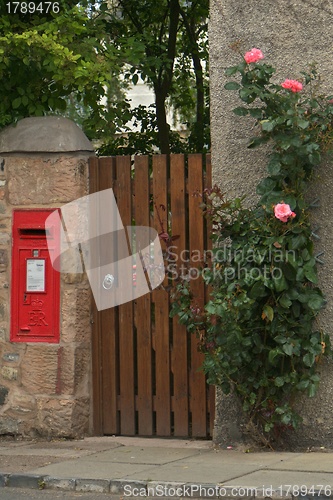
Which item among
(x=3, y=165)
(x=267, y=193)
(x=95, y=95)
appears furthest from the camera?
(x=95, y=95)

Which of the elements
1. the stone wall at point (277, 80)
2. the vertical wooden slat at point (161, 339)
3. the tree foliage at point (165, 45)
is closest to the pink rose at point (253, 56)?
the stone wall at point (277, 80)

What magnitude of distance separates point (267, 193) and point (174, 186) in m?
0.98

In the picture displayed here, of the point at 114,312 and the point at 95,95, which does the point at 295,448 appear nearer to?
the point at 114,312

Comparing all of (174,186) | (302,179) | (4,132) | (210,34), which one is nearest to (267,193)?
(302,179)

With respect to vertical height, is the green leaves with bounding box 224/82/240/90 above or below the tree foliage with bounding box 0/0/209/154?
below

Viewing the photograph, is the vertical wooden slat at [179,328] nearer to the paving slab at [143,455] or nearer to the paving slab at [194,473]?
the paving slab at [143,455]

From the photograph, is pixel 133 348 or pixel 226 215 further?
pixel 133 348

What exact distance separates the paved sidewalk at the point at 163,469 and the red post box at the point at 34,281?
37.5 inches

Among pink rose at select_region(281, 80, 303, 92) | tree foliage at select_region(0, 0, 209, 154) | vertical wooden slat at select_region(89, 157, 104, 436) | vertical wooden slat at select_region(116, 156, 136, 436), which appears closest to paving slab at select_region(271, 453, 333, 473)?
vertical wooden slat at select_region(116, 156, 136, 436)

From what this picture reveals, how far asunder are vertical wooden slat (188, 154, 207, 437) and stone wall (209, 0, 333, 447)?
220 mm

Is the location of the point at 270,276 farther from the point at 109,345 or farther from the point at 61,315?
the point at 61,315

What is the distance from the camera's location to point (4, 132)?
26.8 ft

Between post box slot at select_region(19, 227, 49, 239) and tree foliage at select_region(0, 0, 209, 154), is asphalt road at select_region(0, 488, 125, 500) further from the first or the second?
tree foliage at select_region(0, 0, 209, 154)

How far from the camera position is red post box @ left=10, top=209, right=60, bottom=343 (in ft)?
26.2
